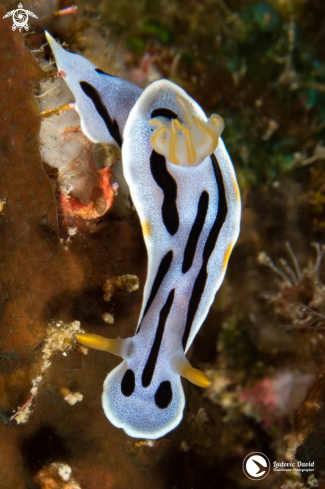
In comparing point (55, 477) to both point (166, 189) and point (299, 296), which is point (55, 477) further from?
point (299, 296)

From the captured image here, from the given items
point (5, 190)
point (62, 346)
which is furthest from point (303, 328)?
point (5, 190)

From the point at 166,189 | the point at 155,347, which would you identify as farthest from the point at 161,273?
the point at 166,189

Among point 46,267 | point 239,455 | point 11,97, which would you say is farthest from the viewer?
point 239,455

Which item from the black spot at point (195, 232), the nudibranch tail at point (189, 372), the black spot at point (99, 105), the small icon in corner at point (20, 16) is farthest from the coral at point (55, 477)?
the small icon in corner at point (20, 16)

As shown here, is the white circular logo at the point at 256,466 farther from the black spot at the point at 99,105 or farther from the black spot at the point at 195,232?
the black spot at the point at 99,105

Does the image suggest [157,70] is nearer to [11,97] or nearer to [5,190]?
[11,97]

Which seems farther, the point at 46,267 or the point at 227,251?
the point at 227,251
